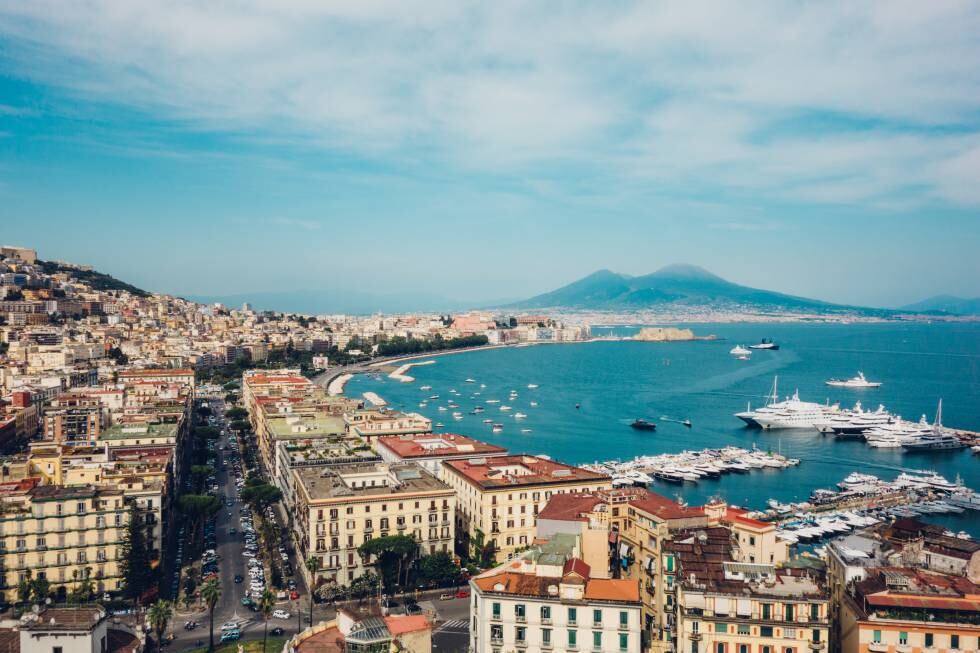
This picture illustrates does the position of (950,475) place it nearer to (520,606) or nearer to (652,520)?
(652,520)

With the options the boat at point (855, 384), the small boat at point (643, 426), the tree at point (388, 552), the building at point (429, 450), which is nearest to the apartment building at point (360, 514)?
the tree at point (388, 552)

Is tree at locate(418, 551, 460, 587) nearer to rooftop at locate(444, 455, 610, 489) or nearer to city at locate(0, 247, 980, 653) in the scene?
city at locate(0, 247, 980, 653)

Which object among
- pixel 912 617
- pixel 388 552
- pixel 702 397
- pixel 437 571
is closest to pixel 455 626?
pixel 437 571

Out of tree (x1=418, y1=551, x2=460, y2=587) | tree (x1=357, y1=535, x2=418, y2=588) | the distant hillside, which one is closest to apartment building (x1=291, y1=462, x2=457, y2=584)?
tree (x1=357, y1=535, x2=418, y2=588)

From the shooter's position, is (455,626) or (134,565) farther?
(134,565)

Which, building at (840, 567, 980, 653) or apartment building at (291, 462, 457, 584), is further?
apartment building at (291, 462, 457, 584)

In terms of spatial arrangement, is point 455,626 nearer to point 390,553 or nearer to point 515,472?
point 390,553
